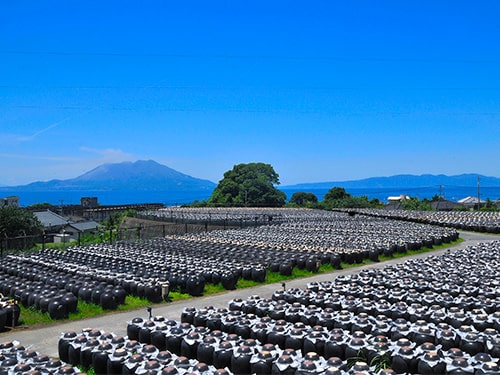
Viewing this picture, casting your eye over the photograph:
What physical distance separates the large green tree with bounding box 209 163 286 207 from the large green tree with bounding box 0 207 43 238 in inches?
1966

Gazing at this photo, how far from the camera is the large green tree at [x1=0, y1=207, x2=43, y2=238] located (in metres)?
47.2

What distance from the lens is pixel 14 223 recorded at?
47.7 metres

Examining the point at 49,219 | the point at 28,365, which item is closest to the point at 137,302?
the point at 28,365

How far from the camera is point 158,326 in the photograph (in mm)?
16000

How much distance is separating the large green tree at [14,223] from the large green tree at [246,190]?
49.9 metres

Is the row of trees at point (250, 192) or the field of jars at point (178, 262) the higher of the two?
the row of trees at point (250, 192)

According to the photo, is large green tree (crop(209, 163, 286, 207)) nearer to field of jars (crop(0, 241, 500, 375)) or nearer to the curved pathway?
the curved pathway

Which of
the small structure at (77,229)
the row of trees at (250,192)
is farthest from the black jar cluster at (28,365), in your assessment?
the row of trees at (250,192)

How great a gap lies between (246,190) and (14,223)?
57091mm

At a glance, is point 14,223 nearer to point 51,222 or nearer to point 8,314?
point 51,222

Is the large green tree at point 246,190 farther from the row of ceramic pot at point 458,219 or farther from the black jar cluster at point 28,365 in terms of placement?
the black jar cluster at point 28,365

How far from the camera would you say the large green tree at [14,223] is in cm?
4719

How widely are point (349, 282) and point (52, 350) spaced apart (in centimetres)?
1308

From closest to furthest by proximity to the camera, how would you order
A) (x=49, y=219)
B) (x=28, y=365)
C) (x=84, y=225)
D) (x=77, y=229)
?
(x=28, y=365), (x=77, y=229), (x=49, y=219), (x=84, y=225)
